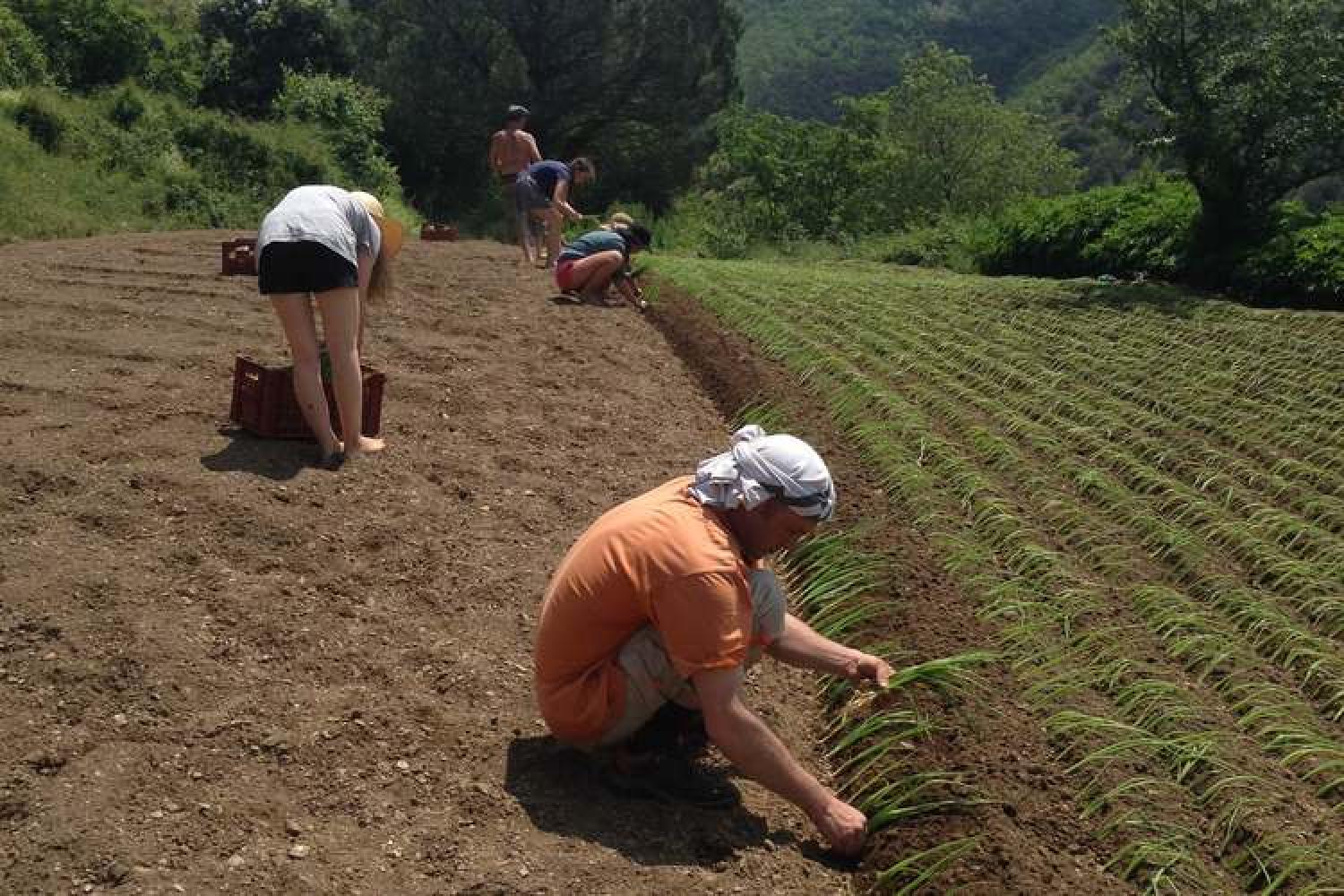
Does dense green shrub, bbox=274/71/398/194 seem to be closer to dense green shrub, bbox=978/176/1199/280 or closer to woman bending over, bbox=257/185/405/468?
dense green shrub, bbox=978/176/1199/280

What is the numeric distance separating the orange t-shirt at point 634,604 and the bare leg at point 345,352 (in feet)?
7.33

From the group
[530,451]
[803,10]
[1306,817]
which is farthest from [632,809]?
[803,10]

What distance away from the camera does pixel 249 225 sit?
53.4 feet

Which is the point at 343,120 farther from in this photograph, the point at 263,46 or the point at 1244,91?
the point at 1244,91

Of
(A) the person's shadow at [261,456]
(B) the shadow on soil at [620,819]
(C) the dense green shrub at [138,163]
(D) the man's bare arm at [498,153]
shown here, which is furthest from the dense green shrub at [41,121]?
(B) the shadow on soil at [620,819]

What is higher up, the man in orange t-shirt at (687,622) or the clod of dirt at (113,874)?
the man in orange t-shirt at (687,622)

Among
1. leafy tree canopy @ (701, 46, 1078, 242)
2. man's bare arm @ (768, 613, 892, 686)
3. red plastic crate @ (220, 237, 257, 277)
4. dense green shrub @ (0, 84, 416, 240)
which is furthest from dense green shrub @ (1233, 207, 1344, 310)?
leafy tree canopy @ (701, 46, 1078, 242)

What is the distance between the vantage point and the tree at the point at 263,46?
24.0 meters

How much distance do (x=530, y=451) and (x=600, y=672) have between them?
9.66ft

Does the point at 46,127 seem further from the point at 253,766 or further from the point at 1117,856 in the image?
the point at 1117,856

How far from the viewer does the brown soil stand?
2.85m

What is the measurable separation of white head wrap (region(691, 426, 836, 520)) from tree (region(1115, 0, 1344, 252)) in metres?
10.8

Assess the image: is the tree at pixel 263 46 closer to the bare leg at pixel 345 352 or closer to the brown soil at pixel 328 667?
the brown soil at pixel 328 667

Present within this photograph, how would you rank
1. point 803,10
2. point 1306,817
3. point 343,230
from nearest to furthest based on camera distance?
point 1306,817
point 343,230
point 803,10
